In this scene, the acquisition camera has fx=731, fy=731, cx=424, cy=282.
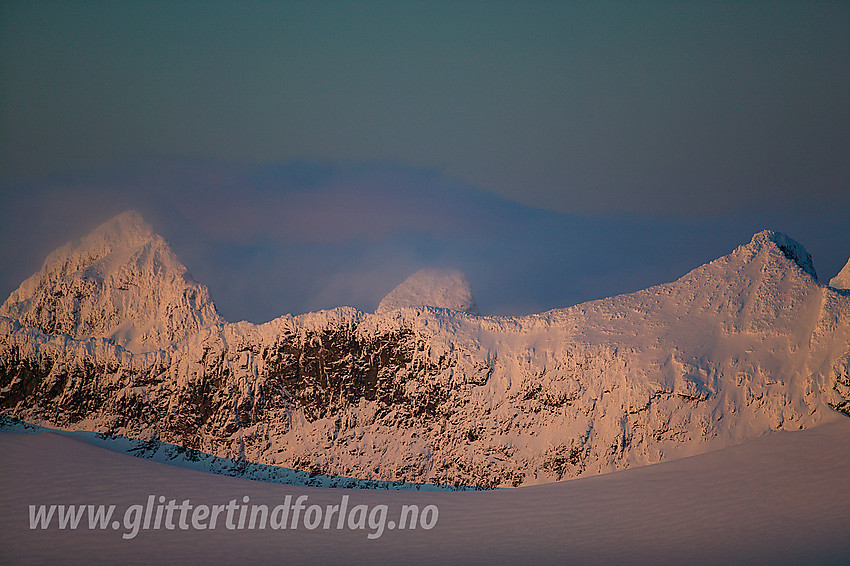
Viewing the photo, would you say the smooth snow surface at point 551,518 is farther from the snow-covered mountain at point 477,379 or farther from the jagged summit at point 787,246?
the jagged summit at point 787,246

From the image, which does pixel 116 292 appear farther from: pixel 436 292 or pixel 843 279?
pixel 843 279

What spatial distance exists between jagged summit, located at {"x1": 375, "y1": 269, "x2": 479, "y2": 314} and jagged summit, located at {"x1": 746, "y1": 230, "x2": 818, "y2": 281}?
34.2m

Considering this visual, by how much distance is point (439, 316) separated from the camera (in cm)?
6231

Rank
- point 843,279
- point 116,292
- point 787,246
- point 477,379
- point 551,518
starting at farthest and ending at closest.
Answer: point 116,292
point 477,379
point 843,279
point 787,246
point 551,518

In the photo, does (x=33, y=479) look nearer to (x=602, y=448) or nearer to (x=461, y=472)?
(x=461, y=472)

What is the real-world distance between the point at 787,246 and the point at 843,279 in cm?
753

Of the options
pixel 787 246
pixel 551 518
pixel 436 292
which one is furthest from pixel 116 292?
pixel 787 246

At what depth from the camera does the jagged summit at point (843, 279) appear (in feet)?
185

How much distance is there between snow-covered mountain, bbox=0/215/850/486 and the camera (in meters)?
47.9

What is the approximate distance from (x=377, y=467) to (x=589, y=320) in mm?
21414

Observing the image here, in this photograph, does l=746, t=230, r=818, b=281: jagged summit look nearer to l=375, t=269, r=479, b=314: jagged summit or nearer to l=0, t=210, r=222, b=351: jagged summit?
l=375, t=269, r=479, b=314: jagged summit

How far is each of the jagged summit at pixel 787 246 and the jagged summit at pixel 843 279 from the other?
484 centimetres

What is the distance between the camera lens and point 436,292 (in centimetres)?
8181

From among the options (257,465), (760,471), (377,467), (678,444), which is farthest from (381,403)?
(760,471)
